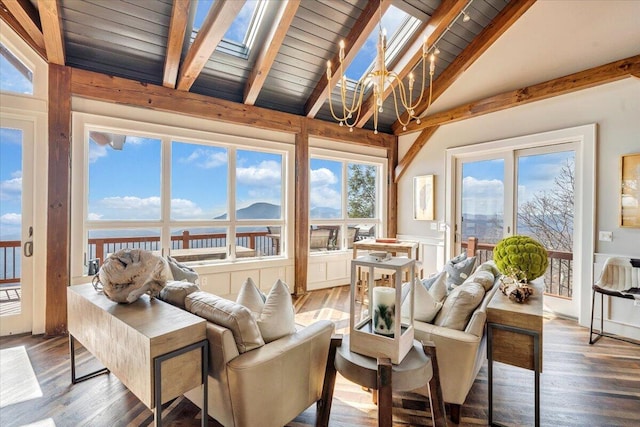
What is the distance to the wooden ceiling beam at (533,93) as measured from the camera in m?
3.35

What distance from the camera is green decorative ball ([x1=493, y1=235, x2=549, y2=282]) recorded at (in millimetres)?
2164

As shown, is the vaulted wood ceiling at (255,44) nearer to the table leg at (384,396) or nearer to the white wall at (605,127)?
the white wall at (605,127)

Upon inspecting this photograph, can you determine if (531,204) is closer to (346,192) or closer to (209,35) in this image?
(346,192)

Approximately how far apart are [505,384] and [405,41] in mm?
4121

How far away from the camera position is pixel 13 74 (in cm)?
316

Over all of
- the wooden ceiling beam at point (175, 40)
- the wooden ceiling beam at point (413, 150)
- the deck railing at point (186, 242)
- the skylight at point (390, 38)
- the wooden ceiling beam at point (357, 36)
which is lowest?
the deck railing at point (186, 242)

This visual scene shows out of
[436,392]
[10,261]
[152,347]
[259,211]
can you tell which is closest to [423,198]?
[259,211]

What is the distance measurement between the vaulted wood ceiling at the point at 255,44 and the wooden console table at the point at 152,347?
8.87 feet

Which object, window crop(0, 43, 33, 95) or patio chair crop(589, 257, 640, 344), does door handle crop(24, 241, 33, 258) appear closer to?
window crop(0, 43, 33, 95)

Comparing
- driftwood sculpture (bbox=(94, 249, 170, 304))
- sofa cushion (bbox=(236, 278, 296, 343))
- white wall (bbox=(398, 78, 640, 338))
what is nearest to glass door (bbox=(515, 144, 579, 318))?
white wall (bbox=(398, 78, 640, 338))

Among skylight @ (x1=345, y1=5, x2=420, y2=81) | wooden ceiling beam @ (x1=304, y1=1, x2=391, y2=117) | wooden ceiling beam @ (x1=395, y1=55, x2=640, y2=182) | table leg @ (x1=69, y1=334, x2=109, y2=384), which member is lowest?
table leg @ (x1=69, y1=334, x2=109, y2=384)

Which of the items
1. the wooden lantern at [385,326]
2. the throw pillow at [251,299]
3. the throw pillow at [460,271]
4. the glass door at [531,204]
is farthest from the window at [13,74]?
the glass door at [531,204]

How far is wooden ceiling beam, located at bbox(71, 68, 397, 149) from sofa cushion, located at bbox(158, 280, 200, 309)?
265 cm

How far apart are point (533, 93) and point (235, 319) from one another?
4.52 metres
